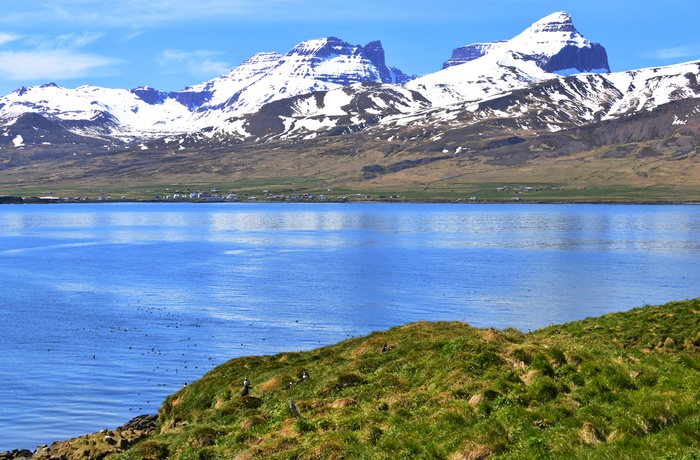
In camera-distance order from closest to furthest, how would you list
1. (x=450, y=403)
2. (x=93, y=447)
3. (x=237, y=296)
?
(x=450, y=403) < (x=93, y=447) < (x=237, y=296)

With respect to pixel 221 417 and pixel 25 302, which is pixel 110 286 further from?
pixel 221 417

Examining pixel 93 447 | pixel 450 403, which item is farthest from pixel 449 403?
pixel 93 447

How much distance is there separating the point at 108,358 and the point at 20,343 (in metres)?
11.0

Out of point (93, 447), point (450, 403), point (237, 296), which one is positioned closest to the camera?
point (450, 403)

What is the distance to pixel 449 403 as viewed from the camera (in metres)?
23.9

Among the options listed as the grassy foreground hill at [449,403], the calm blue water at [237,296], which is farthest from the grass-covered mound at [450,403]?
the calm blue water at [237,296]

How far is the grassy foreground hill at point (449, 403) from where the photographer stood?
19641mm

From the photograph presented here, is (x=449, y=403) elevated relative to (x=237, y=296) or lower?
elevated

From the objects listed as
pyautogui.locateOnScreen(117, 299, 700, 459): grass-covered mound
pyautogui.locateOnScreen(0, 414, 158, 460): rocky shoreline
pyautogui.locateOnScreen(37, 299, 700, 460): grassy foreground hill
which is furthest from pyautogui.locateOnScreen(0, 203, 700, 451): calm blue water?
pyautogui.locateOnScreen(37, 299, 700, 460): grassy foreground hill

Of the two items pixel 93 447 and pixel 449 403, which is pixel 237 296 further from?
pixel 449 403

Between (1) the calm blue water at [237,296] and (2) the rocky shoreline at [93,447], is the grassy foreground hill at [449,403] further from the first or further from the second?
(1) the calm blue water at [237,296]

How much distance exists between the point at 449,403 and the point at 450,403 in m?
0.03

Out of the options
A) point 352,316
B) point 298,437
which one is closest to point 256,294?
point 352,316

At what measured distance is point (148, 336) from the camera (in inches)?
2817
